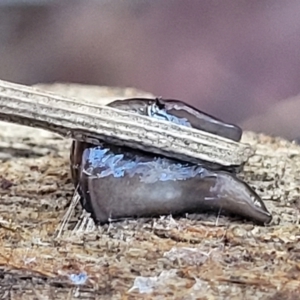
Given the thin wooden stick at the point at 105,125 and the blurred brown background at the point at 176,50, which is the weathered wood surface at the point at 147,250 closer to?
the thin wooden stick at the point at 105,125

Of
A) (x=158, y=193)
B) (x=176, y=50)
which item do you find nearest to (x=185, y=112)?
(x=158, y=193)

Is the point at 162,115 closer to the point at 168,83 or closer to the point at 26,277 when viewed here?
the point at 26,277

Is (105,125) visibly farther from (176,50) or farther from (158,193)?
(176,50)

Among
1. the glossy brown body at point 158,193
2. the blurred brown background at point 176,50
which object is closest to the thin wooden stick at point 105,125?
the glossy brown body at point 158,193

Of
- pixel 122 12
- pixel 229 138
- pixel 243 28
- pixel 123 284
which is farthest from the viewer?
pixel 122 12

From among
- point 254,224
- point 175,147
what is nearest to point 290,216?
point 254,224

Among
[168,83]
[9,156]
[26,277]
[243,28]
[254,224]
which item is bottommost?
[26,277]

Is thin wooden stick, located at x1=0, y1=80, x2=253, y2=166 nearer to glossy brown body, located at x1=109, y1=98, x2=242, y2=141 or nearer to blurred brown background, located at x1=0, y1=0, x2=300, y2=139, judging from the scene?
glossy brown body, located at x1=109, y1=98, x2=242, y2=141
